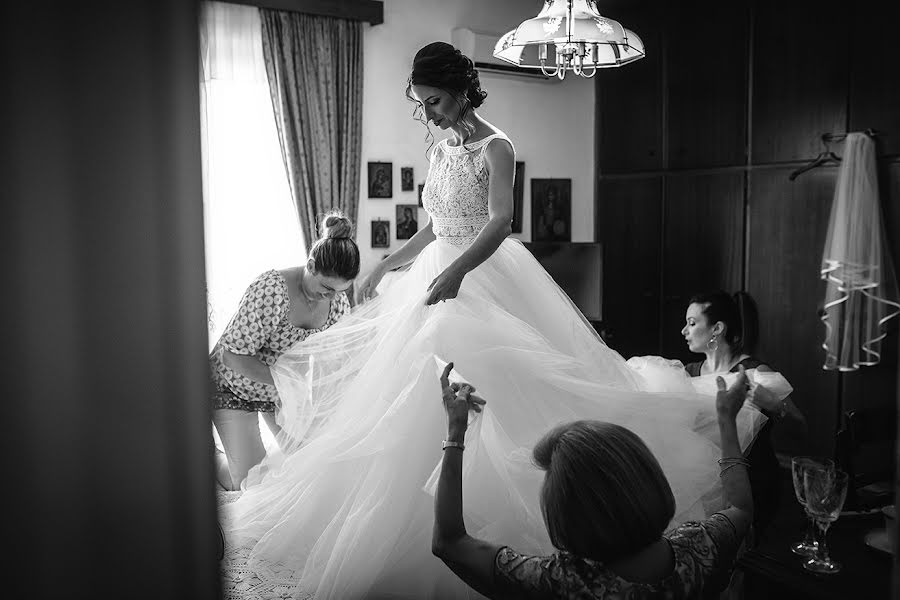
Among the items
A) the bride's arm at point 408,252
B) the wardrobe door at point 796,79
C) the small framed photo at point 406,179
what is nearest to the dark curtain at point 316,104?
the small framed photo at point 406,179

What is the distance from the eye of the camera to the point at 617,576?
127 centimetres

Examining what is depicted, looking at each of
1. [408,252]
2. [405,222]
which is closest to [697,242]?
[405,222]

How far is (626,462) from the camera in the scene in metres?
1.28

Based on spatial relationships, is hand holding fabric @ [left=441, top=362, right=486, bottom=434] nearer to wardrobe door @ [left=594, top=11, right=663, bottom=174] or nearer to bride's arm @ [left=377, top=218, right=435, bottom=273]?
bride's arm @ [left=377, top=218, right=435, bottom=273]

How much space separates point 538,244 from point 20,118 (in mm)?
4897

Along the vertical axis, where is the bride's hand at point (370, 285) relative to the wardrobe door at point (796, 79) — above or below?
below

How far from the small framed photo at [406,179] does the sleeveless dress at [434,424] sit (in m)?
2.66

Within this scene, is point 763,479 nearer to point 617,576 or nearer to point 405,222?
point 617,576

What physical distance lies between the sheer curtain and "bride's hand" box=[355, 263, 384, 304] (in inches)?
72.6

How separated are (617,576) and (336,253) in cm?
169

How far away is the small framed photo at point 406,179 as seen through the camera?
17.0ft

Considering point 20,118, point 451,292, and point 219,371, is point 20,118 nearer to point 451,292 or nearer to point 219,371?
point 451,292

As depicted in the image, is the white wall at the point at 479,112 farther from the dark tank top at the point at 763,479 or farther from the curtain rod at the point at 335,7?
the dark tank top at the point at 763,479

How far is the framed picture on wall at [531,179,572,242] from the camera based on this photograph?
5815 millimetres
